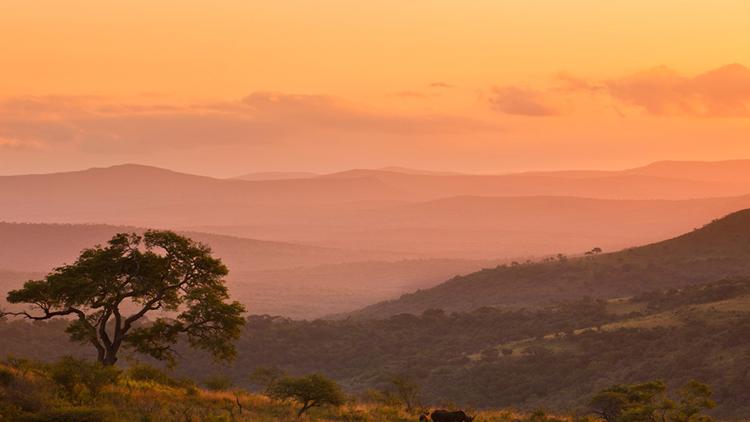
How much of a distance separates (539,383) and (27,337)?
63900 mm

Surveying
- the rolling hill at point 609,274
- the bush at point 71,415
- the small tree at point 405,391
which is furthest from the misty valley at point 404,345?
the rolling hill at point 609,274

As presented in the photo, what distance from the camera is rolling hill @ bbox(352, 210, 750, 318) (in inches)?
4719

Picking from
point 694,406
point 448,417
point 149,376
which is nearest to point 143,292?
point 149,376

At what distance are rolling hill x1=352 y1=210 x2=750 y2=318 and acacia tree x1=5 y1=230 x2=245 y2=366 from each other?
89427mm

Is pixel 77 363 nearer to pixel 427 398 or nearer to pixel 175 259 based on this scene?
pixel 175 259

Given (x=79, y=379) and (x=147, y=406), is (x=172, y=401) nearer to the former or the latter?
(x=147, y=406)

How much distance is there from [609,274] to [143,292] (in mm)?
104395

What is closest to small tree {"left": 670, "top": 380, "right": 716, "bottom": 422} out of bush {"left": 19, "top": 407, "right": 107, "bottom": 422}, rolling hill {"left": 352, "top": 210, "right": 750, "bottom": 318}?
bush {"left": 19, "top": 407, "right": 107, "bottom": 422}

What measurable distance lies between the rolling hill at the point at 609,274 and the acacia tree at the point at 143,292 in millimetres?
89427

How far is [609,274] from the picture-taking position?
127875 mm

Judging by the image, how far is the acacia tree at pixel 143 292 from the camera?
32750mm

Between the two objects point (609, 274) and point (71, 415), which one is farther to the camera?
point (609, 274)

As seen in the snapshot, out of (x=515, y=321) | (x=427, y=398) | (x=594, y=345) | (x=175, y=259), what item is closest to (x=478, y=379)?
(x=427, y=398)

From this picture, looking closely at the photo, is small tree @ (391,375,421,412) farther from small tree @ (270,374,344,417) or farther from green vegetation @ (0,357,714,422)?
small tree @ (270,374,344,417)
